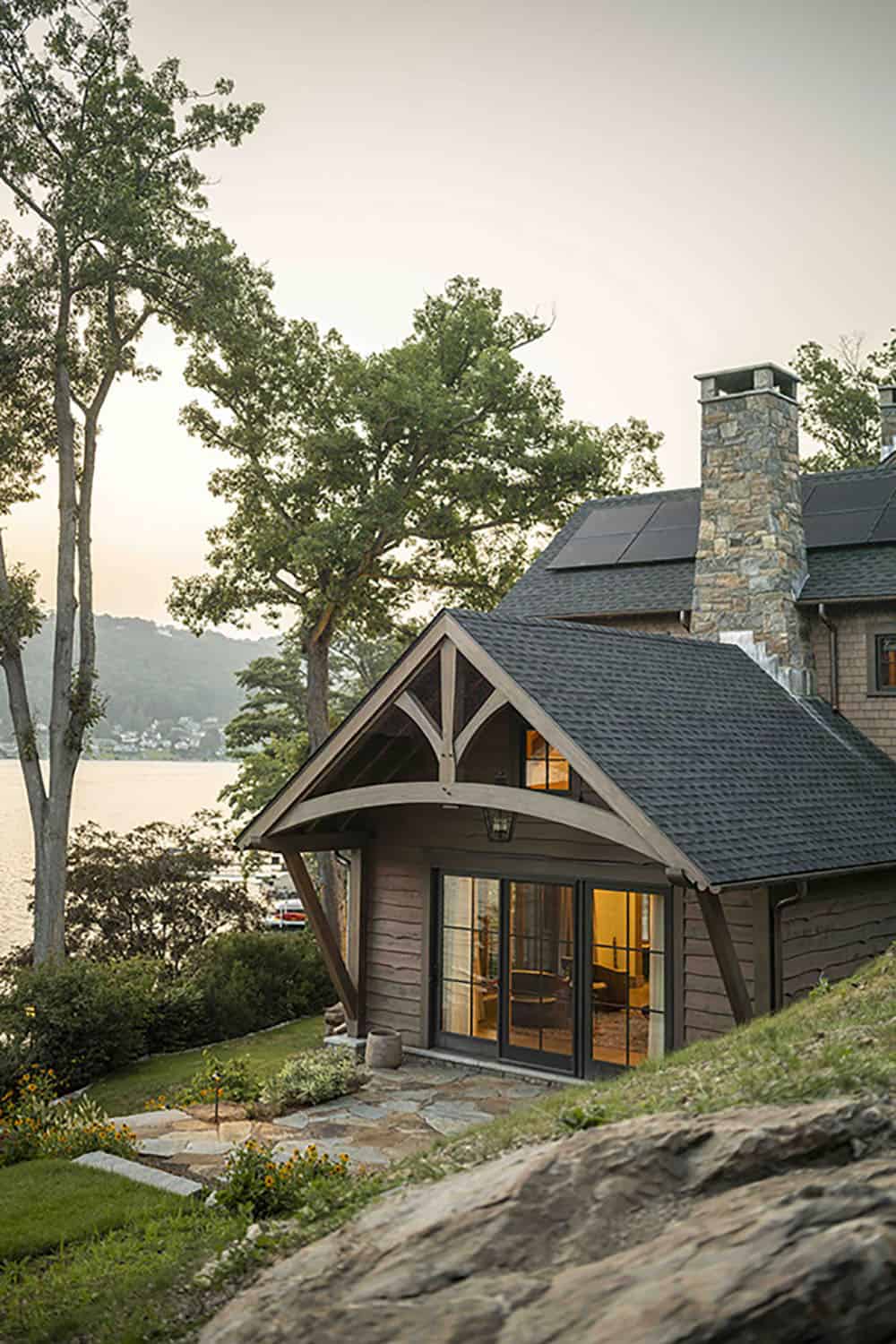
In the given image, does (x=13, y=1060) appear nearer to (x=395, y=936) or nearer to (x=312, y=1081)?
(x=312, y=1081)

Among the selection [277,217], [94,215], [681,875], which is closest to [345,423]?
[277,217]

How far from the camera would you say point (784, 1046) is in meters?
6.23

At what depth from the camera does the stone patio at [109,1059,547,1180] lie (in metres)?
8.97

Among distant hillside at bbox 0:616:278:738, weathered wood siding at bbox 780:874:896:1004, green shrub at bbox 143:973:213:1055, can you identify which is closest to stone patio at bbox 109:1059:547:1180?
weathered wood siding at bbox 780:874:896:1004

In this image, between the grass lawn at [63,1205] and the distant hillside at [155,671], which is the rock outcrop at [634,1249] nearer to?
the grass lawn at [63,1205]

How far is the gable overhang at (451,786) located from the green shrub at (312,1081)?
2.19 meters

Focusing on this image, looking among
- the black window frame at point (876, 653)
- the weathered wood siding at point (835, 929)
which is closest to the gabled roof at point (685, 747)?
the weathered wood siding at point (835, 929)

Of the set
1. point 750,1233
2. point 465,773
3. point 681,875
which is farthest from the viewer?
point 465,773

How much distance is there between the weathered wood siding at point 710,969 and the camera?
10.3 m

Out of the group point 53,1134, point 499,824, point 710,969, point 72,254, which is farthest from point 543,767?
point 72,254

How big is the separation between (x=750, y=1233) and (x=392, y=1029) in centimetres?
955

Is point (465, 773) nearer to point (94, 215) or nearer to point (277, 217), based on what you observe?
point (94, 215)

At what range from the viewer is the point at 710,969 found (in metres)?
10.4

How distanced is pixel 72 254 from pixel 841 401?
18604mm
